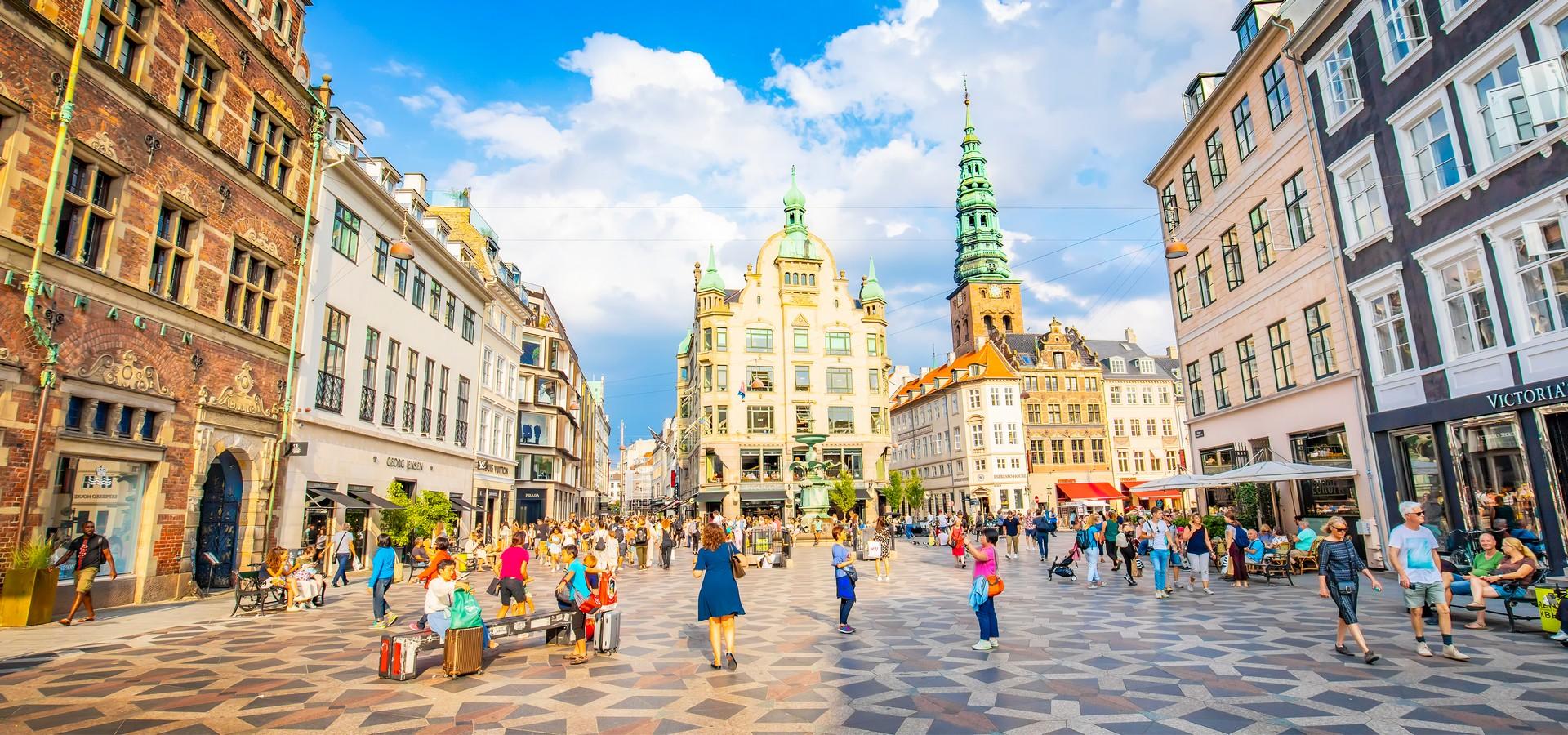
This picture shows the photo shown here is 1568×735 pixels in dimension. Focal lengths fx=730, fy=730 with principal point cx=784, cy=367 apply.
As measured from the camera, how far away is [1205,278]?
2673 centimetres

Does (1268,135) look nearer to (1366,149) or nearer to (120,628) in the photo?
(1366,149)

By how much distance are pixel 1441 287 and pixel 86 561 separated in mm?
27515

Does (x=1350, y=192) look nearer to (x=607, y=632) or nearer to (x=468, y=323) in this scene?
(x=607, y=632)

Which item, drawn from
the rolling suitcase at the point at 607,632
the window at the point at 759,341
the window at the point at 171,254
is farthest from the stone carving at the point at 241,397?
the window at the point at 759,341

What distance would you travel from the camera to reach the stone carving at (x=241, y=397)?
16636 millimetres

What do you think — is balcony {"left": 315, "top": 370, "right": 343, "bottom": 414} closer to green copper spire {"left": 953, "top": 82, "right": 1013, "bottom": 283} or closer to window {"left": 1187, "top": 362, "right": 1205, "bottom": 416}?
window {"left": 1187, "top": 362, "right": 1205, "bottom": 416}

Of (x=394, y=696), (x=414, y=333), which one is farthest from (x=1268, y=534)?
(x=414, y=333)

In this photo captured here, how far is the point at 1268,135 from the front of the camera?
2212 centimetres

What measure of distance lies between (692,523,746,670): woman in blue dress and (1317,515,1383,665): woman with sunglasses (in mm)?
7091

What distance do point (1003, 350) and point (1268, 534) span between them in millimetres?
53502

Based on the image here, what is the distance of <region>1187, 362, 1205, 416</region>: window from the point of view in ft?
90.4

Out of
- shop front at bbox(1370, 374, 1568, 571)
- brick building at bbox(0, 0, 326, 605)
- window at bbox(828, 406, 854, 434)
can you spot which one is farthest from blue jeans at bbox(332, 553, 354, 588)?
window at bbox(828, 406, 854, 434)

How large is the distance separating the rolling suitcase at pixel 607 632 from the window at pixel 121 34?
1387 centimetres

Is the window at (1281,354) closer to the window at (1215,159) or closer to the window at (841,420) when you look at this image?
the window at (1215,159)
